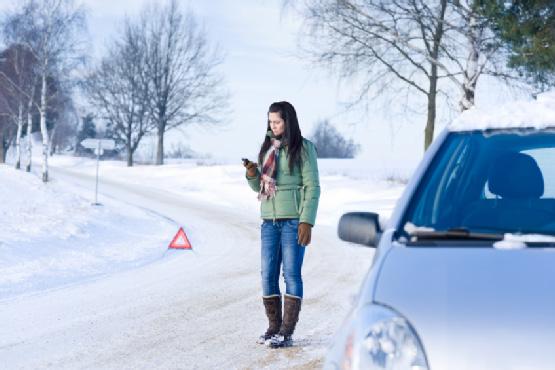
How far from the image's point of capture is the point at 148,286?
927 cm

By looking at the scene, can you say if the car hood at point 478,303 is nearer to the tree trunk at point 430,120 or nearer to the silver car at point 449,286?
the silver car at point 449,286

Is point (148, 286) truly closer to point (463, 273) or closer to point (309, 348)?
point (309, 348)

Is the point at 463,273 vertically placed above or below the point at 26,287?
above

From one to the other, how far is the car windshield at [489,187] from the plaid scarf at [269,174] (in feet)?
7.64

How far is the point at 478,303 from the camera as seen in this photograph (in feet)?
7.49

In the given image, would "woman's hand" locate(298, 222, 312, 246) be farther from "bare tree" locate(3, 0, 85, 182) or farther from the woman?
"bare tree" locate(3, 0, 85, 182)

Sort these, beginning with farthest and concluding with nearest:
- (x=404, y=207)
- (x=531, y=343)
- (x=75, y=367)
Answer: (x=75, y=367), (x=404, y=207), (x=531, y=343)

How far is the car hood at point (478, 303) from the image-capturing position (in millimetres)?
2143

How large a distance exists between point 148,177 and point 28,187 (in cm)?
1801

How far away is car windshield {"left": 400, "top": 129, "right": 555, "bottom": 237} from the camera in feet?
10.6

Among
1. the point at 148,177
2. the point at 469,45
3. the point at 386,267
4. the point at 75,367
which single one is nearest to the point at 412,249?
the point at 386,267

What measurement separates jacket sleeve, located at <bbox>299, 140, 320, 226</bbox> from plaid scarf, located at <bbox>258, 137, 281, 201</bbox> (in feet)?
0.69

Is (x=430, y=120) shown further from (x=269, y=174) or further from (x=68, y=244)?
(x=269, y=174)

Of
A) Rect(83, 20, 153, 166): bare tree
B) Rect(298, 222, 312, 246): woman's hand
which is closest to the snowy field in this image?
Rect(298, 222, 312, 246): woman's hand
